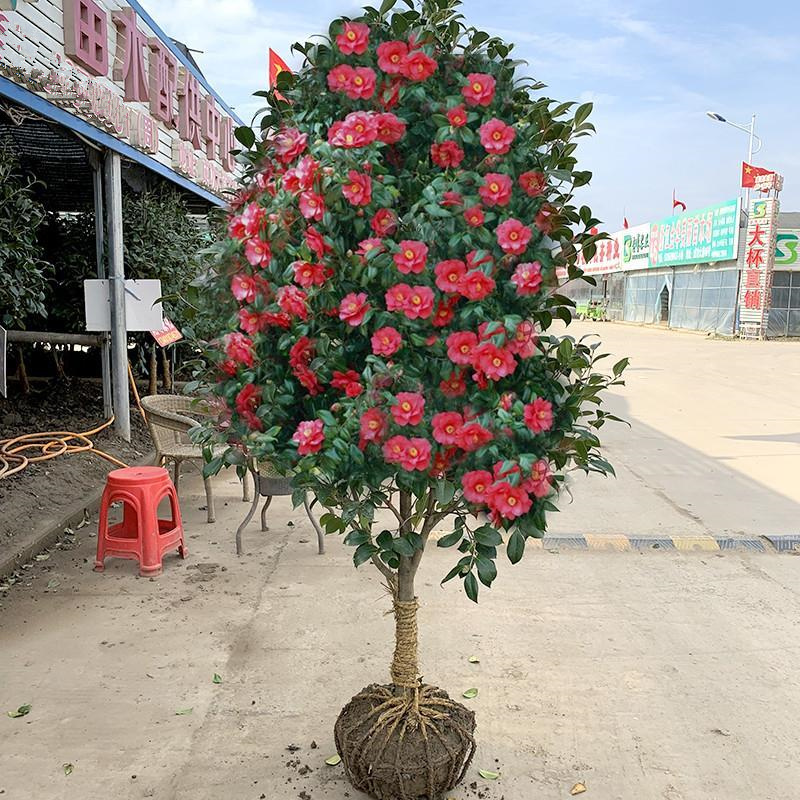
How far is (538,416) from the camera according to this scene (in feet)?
6.17

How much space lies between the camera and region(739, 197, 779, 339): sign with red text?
71.7ft

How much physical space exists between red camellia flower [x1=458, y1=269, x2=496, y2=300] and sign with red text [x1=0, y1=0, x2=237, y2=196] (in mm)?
2011

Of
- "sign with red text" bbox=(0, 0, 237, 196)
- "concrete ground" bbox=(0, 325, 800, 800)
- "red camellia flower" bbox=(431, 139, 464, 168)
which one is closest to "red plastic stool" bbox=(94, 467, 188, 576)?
"concrete ground" bbox=(0, 325, 800, 800)

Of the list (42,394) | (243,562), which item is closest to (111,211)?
(42,394)

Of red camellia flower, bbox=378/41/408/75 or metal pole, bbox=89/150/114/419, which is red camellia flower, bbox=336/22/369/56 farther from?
metal pole, bbox=89/150/114/419

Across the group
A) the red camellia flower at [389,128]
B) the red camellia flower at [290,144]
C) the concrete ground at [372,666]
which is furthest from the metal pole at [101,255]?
the red camellia flower at [389,128]

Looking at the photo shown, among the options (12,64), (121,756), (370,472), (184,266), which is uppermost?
(12,64)

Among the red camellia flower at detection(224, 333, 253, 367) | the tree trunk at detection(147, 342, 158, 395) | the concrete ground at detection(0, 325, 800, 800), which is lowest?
the concrete ground at detection(0, 325, 800, 800)

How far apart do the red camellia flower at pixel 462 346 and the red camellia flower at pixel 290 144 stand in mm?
650

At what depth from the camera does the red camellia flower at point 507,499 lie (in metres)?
1.84

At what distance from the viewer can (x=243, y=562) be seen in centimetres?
446

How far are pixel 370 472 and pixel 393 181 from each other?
74 cm

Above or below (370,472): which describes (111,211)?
above

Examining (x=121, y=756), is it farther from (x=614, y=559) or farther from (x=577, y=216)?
(x=614, y=559)
